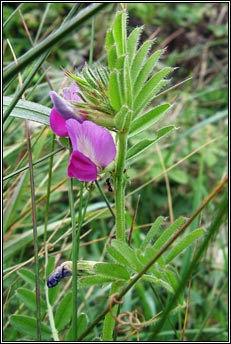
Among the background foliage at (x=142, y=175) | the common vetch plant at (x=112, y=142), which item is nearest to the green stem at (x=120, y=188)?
the common vetch plant at (x=112, y=142)

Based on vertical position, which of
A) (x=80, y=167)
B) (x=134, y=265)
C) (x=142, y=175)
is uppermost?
(x=142, y=175)

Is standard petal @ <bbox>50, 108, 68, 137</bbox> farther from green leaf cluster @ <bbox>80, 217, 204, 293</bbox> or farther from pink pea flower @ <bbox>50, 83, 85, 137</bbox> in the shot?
green leaf cluster @ <bbox>80, 217, 204, 293</bbox>

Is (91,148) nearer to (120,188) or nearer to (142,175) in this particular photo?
(120,188)

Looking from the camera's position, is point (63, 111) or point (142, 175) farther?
point (142, 175)

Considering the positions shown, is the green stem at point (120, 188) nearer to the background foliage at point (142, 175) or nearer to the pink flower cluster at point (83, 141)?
the pink flower cluster at point (83, 141)

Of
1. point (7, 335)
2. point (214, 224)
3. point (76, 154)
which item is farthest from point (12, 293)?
point (214, 224)

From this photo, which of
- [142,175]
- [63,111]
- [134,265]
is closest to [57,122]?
[63,111]

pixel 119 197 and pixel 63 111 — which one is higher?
pixel 63 111
